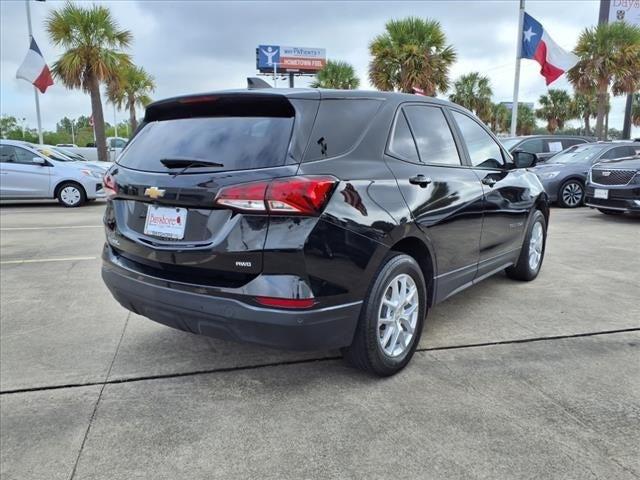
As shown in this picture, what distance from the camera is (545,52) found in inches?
646

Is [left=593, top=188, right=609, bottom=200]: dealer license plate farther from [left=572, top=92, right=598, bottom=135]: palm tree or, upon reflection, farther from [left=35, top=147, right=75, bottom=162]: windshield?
[left=572, top=92, right=598, bottom=135]: palm tree

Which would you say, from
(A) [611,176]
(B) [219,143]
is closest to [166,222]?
(B) [219,143]

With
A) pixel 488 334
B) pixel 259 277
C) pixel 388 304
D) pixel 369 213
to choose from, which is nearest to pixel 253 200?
pixel 259 277

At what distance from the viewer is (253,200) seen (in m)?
2.35

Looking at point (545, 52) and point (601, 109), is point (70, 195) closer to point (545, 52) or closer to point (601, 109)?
point (545, 52)

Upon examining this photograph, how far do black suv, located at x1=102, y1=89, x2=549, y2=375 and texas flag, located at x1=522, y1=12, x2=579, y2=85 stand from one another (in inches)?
601

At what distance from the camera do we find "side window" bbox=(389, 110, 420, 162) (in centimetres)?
303

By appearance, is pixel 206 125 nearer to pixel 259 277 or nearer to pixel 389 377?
pixel 259 277

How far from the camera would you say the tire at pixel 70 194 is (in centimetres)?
1195

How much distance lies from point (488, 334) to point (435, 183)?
1283mm

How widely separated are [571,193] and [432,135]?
9666mm

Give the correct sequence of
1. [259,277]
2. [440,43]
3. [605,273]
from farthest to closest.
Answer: [440,43], [605,273], [259,277]

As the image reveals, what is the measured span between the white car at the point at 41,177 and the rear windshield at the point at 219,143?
9489 millimetres

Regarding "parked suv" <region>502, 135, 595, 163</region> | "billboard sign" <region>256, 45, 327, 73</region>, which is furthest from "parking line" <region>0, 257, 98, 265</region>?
"billboard sign" <region>256, 45, 327, 73</region>
